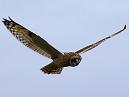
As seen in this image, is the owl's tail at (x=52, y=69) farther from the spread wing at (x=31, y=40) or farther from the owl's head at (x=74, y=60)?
the owl's head at (x=74, y=60)

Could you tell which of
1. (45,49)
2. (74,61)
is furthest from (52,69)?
(74,61)

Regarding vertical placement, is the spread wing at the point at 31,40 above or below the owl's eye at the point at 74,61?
above

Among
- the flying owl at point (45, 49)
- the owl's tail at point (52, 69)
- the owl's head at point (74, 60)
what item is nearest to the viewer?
the owl's head at point (74, 60)

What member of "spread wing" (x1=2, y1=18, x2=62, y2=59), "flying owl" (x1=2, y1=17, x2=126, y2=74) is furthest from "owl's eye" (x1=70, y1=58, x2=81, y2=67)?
"spread wing" (x1=2, y1=18, x2=62, y2=59)

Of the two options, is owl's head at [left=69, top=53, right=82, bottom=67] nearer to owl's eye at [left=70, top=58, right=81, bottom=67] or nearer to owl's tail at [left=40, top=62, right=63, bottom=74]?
owl's eye at [left=70, top=58, right=81, bottom=67]

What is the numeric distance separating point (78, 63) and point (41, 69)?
1.43m

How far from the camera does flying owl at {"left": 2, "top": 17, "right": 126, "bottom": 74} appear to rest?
13.3 meters

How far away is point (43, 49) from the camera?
1380 centimetres

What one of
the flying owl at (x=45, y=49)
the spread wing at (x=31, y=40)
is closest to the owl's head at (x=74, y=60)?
the flying owl at (x=45, y=49)

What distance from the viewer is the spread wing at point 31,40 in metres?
13.5

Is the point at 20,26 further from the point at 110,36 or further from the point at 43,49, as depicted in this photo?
the point at 110,36

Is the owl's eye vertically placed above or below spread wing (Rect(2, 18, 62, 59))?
below

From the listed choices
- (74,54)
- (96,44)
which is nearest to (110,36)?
(96,44)

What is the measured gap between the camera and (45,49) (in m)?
13.8
